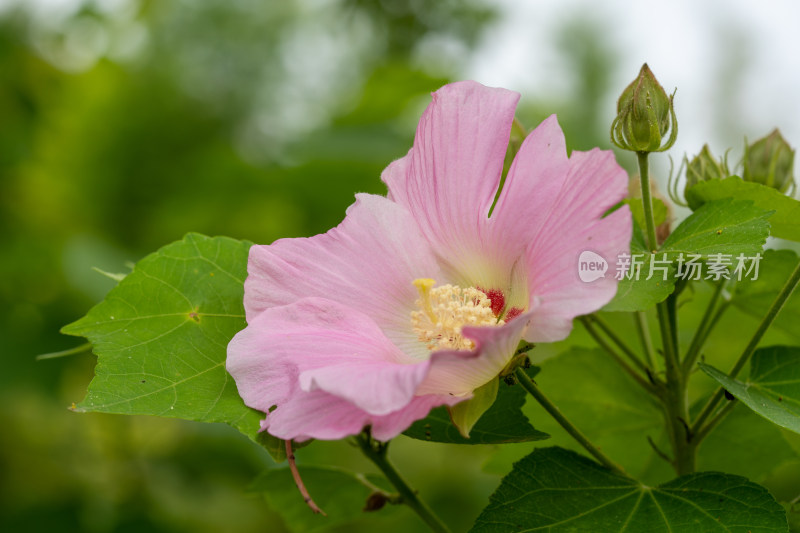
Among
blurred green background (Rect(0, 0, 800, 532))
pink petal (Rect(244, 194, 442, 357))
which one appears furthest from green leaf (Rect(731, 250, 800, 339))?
blurred green background (Rect(0, 0, 800, 532))

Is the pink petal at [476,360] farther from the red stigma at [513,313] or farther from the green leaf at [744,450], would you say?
the green leaf at [744,450]

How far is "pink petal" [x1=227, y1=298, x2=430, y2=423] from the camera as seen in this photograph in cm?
67

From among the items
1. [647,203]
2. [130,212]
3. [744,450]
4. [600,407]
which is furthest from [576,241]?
[130,212]

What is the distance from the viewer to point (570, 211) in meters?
0.67

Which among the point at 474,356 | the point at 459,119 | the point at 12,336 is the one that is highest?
the point at 459,119

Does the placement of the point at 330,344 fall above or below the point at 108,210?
above

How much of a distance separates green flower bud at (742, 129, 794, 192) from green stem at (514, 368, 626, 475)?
0.41 meters

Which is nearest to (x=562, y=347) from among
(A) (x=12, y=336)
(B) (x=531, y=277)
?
(B) (x=531, y=277)

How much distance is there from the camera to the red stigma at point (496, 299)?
834mm

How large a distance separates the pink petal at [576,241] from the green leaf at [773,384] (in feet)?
0.66

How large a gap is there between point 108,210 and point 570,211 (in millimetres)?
2911

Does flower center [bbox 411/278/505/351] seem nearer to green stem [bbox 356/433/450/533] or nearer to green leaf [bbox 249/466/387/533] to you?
green stem [bbox 356/433/450/533]

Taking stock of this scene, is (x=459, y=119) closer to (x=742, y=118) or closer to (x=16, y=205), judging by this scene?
(x=16, y=205)

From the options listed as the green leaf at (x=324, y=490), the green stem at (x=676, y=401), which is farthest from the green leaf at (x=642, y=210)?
the green leaf at (x=324, y=490)
